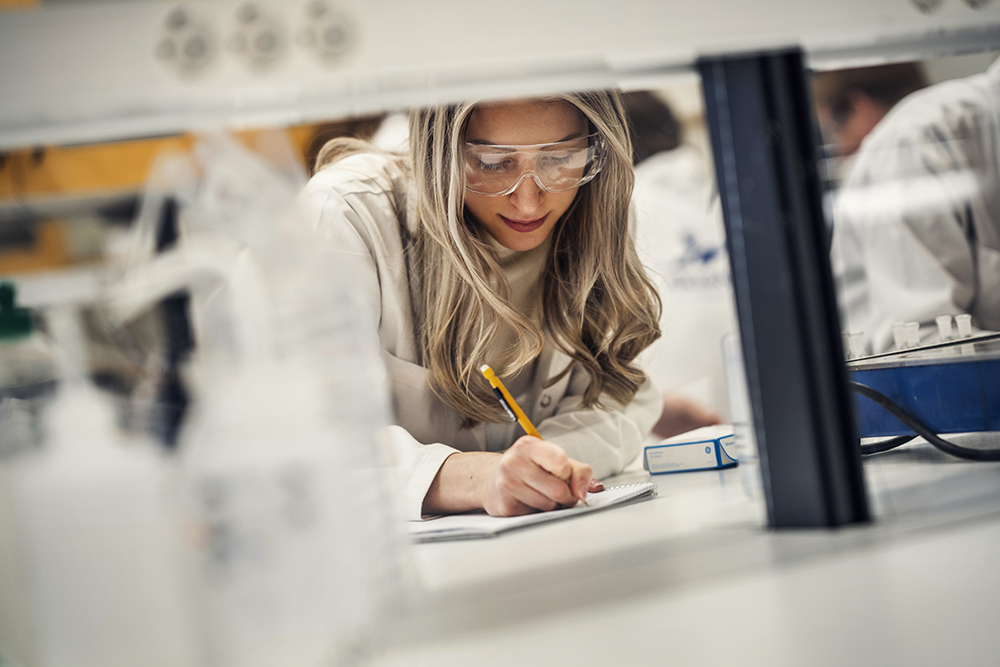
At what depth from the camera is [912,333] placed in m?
0.97

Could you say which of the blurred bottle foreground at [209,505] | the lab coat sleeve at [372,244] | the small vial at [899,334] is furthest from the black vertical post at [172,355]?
the small vial at [899,334]

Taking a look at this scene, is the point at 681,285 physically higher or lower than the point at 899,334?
higher

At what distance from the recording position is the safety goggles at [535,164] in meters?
0.92

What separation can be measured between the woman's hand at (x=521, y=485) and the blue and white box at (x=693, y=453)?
173 mm

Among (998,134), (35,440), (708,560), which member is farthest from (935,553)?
(998,134)

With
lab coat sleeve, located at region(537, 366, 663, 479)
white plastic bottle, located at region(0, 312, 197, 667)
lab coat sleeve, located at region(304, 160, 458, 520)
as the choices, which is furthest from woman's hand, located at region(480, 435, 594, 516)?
white plastic bottle, located at region(0, 312, 197, 667)

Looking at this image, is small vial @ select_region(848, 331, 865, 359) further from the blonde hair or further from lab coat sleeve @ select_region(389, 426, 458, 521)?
lab coat sleeve @ select_region(389, 426, 458, 521)

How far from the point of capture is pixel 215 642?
1.31 feet

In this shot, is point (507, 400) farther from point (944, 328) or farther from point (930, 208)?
point (930, 208)

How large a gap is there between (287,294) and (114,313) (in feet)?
0.33

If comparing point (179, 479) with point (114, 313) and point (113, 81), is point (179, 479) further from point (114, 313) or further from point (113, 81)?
point (113, 81)

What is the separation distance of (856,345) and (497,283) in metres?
0.44

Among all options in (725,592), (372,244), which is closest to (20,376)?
(725,592)

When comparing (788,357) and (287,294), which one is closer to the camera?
(287,294)
